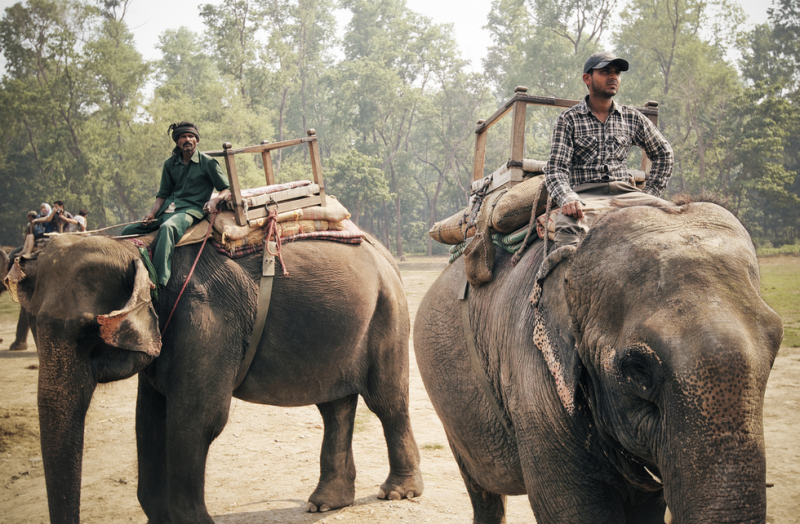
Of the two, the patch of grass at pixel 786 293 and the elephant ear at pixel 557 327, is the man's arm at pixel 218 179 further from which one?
the patch of grass at pixel 786 293

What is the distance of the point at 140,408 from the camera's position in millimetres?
4004

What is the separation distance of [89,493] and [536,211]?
406 cm

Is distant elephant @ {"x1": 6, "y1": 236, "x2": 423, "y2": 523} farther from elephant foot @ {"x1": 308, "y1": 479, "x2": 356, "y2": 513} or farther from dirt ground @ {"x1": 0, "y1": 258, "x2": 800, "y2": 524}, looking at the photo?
dirt ground @ {"x1": 0, "y1": 258, "x2": 800, "y2": 524}

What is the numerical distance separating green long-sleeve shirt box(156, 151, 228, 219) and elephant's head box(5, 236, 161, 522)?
25.8 inches

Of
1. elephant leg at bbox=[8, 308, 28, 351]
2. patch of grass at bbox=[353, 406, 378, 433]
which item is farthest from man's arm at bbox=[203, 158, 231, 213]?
elephant leg at bbox=[8, 308, 28, 351]

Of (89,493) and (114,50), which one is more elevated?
(114,50)

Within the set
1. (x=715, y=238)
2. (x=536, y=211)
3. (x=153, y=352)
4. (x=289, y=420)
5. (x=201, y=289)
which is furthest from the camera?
(x=289, y=420)

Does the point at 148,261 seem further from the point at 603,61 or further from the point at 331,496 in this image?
the point at 603,61

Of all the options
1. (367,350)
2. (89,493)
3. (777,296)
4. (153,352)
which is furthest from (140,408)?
(777,296)

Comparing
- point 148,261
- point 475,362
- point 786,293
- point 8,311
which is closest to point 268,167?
point 148,261

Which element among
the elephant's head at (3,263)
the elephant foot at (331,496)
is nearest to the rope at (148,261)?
the elephant foot at (331,496)

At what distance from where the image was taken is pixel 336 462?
4449 mm

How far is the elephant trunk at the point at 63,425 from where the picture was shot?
312 cm

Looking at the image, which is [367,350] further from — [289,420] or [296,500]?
[289,420]
